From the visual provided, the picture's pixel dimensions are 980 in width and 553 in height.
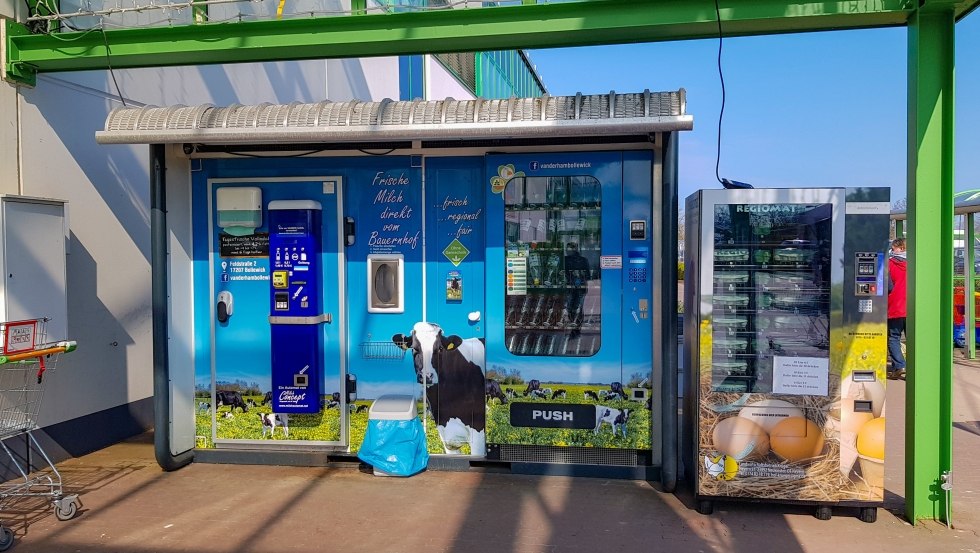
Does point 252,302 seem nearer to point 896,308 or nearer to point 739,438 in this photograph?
point 739,438

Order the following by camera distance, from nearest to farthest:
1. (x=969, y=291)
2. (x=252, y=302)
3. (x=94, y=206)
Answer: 1. (x=252, y=302)
2. (x=94, y=206)
3. (x=969, y=291)

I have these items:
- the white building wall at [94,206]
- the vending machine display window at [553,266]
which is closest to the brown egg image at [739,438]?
the vending machine display window at [553,266]

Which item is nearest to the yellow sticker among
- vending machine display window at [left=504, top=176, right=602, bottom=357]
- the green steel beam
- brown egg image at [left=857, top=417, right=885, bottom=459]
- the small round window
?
the small round window

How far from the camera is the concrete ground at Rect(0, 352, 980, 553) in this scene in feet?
13.6

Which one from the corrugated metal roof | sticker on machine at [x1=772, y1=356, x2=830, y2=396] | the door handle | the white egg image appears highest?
the corrugated metal roof

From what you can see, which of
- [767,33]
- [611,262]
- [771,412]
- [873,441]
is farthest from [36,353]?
[873,441]

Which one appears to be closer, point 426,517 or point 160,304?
point 426,517

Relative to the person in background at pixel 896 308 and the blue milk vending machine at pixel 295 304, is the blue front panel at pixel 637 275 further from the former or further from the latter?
the person in background at pixel 896 308

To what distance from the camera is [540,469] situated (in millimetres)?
5336

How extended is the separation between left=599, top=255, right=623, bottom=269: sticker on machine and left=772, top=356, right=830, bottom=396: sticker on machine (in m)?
1.26

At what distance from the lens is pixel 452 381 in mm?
5434

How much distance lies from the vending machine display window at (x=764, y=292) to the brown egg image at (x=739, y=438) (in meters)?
0.22

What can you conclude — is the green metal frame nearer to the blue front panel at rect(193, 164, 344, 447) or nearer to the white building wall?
the white building wall

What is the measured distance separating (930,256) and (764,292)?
0.99 metres
